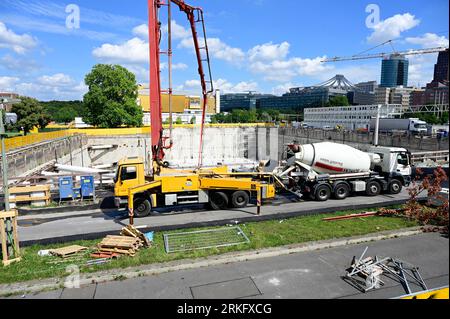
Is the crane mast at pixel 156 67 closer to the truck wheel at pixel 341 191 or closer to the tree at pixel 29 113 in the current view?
the truck wheel at pixel 341 191

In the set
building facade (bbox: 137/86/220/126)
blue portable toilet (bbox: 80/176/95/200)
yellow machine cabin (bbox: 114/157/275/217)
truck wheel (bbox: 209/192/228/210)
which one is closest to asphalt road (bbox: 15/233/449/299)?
yellow machine cabin (bbox: 114/157/275/217)

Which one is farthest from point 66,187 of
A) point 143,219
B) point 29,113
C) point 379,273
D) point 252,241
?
point 29,113

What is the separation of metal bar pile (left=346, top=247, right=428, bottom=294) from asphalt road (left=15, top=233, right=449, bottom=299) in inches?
6.0

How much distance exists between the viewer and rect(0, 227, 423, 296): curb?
7.52 m

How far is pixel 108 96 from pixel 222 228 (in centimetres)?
4668

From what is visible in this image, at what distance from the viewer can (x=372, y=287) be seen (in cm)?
→ 734

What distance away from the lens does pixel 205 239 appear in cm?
1038

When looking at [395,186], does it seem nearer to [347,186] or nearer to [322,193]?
[347,186]

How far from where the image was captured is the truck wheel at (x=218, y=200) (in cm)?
1437

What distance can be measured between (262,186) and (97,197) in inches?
365
